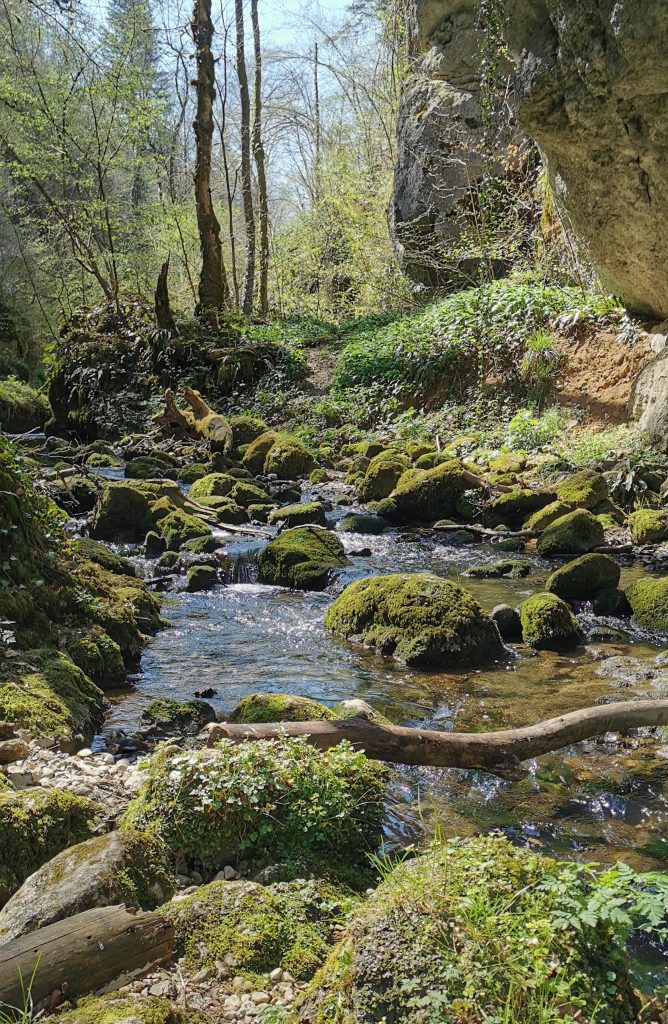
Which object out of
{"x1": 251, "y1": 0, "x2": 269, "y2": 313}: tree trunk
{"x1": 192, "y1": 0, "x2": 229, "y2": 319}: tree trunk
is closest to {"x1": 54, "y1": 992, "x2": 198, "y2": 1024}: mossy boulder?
{"x1": 192, "y1": 0, "x2": 229, "y2": 319}: tree trunk

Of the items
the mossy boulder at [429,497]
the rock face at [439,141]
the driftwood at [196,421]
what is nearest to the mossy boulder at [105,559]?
the mossy boulder at [429,497]

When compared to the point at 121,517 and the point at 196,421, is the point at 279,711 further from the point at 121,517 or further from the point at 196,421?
the point at 196,421

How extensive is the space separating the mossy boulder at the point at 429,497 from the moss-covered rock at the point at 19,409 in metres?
11.2

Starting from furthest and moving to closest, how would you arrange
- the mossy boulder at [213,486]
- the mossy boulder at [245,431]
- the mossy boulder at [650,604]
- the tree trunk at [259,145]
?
the tree trunk at [259,145]
the mossy boulder at [245,431]
the mossy boulder at [213,486]
the mossy boulder at [650,604]

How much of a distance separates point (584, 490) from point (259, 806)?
27.6 feet

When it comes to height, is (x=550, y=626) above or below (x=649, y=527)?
below

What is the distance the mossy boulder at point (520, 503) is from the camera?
11.3m

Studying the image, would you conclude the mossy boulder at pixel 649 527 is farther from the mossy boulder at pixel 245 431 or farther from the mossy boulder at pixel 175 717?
the mossy boulder at pixel 245 431

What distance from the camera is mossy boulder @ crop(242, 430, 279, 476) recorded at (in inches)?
595

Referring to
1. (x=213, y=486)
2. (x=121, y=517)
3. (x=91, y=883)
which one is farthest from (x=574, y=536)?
(x=91, y=883)

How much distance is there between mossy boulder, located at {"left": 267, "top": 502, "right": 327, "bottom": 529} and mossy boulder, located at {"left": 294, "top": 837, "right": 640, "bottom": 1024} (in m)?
8.75

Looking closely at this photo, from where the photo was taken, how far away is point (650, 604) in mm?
7438

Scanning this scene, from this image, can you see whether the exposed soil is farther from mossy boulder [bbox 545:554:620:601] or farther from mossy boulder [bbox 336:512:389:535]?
mossy boulder [bbox 545:554:620:601]

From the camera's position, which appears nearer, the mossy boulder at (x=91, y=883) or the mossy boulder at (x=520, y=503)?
the mossy boulder at (x=91, y=883)
